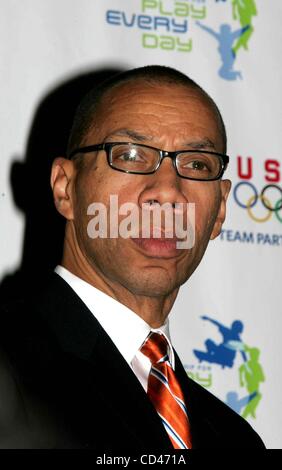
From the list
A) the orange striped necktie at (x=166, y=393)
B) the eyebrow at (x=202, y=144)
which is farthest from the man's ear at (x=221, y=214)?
the orange striped necktie at (x=166, y=393)

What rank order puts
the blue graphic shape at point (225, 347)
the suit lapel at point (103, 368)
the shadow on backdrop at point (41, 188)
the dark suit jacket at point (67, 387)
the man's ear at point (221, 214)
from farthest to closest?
the blue graphic shape at point (225, 347)
the shadow on backdrop at point (41, 188)
the man's ear at point (221, 214)
the suit lapel at point (103, 368)
the dark suit jacket at point (67, 387)

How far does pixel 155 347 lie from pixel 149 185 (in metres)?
0.28

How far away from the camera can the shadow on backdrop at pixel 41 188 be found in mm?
1983

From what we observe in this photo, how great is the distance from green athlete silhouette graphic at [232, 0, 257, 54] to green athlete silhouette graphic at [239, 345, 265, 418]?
746 mm

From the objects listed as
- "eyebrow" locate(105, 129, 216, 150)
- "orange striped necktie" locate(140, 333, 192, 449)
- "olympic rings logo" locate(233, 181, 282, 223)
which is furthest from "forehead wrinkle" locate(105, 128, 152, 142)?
"olympic rings logo" locate(233, 181, 282, 223)

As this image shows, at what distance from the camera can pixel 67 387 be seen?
4.37 feet

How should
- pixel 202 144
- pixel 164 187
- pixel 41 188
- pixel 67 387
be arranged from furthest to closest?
pixel 41 188 → pixel 202 144 → pixel 164 187 → pixel 67 387

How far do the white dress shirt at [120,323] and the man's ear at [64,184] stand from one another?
13 centimetres

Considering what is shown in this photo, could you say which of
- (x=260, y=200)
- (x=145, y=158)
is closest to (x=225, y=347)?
(x=260, y=200)

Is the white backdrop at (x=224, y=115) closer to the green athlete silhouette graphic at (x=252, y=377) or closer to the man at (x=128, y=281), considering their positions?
the green athlete silhouette graphic at (x=252, y=377)

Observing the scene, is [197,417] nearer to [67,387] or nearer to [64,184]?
[67,387]

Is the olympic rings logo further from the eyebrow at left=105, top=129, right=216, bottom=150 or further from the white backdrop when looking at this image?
the eyebrow at left=105, top=129, right=216, bottom=150
